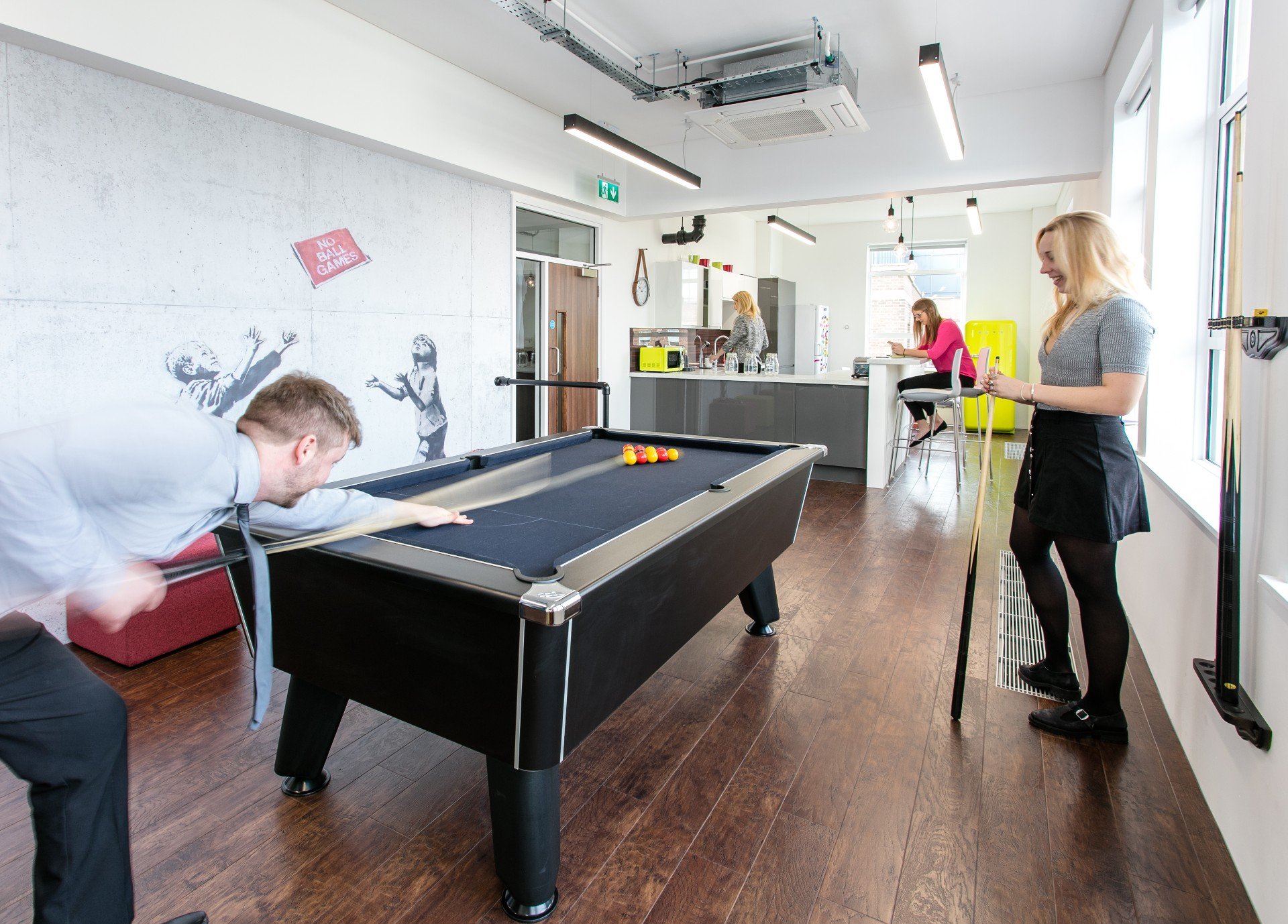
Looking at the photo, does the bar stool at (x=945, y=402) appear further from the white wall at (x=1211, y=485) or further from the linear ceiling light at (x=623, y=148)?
the linear ceiling light at (x=623, y=148)

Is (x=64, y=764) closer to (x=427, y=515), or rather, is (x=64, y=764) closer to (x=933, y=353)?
(x=427, y=515)

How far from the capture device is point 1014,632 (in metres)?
3.06

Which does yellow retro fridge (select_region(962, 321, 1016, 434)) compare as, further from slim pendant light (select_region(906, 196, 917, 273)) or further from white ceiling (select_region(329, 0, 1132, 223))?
white ceiling (select_region(329, 0, 1132, 223))

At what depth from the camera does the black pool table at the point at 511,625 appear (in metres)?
1.36

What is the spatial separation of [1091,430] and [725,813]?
148cm

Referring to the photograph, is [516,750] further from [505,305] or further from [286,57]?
[505,305]

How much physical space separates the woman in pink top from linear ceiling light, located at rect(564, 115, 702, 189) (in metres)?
2.27

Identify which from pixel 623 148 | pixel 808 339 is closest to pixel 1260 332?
pixel 623 148

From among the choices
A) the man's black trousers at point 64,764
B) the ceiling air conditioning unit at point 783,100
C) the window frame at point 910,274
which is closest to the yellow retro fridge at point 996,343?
the window frame at point 910,274

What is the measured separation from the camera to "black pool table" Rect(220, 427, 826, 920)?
1358 millimetres

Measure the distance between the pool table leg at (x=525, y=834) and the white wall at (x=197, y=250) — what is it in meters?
1.99

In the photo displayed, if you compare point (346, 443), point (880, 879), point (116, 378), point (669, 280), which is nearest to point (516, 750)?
point (346, 443)

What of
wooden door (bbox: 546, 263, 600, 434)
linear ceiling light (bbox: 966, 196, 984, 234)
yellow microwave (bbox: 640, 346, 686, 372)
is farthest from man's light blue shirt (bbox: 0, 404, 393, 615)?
linear ceiling light (bbox: 966, 196, 984, 234)

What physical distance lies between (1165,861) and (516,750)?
155 centimetres
